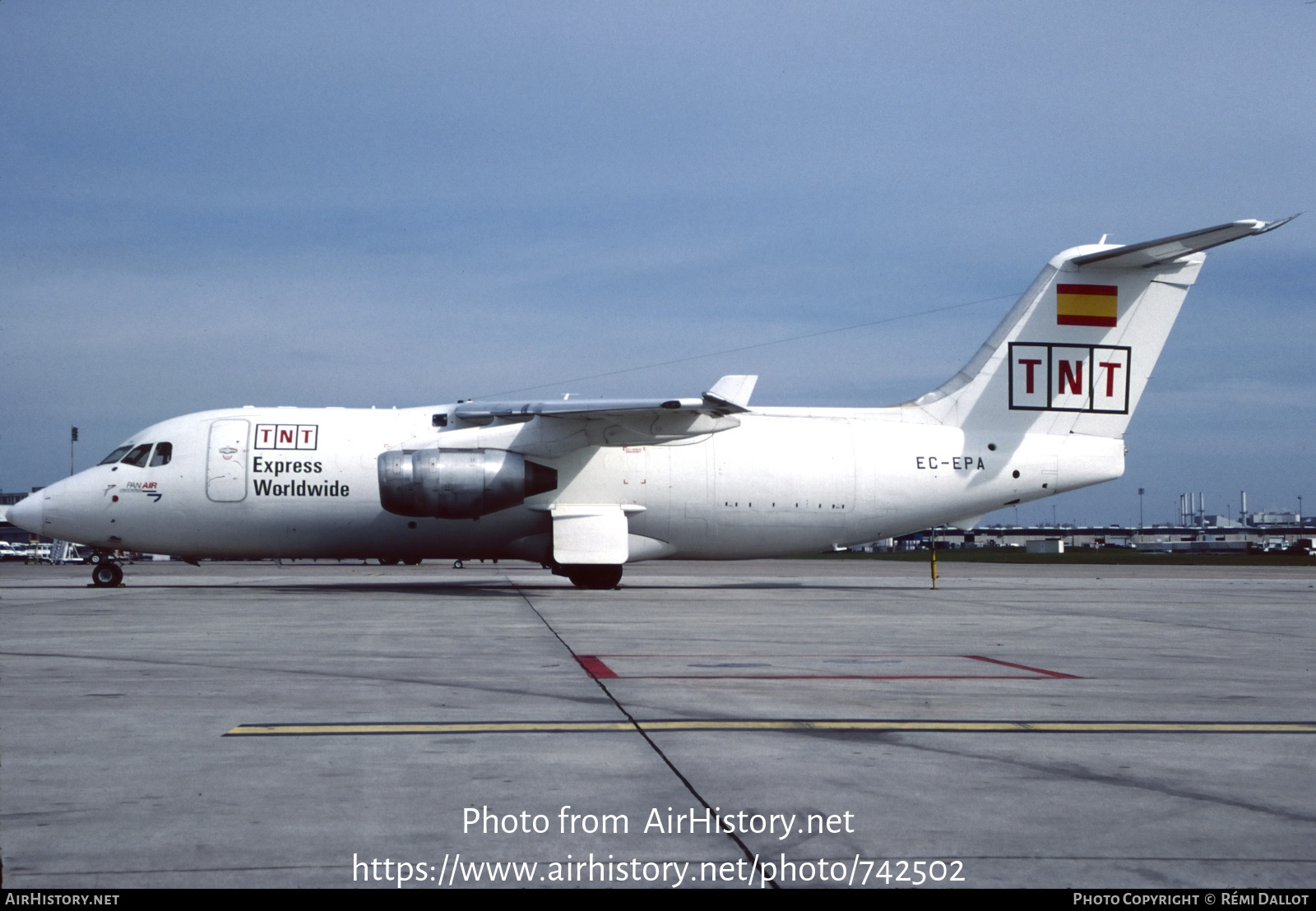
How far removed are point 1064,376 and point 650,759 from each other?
21.8m

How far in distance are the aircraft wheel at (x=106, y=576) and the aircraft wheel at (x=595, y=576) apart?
985cm

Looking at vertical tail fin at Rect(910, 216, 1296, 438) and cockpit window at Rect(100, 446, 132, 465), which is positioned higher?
vertical tail fin at Rect(910, 216, 1296, 438)

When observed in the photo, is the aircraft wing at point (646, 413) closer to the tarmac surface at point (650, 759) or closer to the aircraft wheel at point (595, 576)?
the aircraft wheel at point (595, 576)

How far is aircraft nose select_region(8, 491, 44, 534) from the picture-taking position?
24500mm

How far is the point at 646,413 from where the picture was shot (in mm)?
23422

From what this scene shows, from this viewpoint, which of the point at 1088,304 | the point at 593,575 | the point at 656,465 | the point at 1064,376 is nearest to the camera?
the point at 656,465

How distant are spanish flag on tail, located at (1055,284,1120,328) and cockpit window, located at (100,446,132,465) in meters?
20.5

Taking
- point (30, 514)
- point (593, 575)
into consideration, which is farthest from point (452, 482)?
point (30, 514)

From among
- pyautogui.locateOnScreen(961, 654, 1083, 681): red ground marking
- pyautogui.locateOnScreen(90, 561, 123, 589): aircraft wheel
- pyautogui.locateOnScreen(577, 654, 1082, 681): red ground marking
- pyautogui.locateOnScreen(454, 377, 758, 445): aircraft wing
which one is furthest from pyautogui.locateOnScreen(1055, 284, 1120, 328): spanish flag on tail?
pyautogui.locateOnScreen(90, 561, 123, 589): aircraft wheel

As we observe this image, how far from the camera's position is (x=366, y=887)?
420cm

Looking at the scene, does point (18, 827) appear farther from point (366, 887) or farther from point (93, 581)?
point (93, 581)

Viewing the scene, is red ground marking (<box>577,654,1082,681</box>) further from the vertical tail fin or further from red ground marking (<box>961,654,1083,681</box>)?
the vertical tail fin

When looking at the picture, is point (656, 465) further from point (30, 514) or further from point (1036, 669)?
point (1036, 669)

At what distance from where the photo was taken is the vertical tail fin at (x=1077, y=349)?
1014 inches
